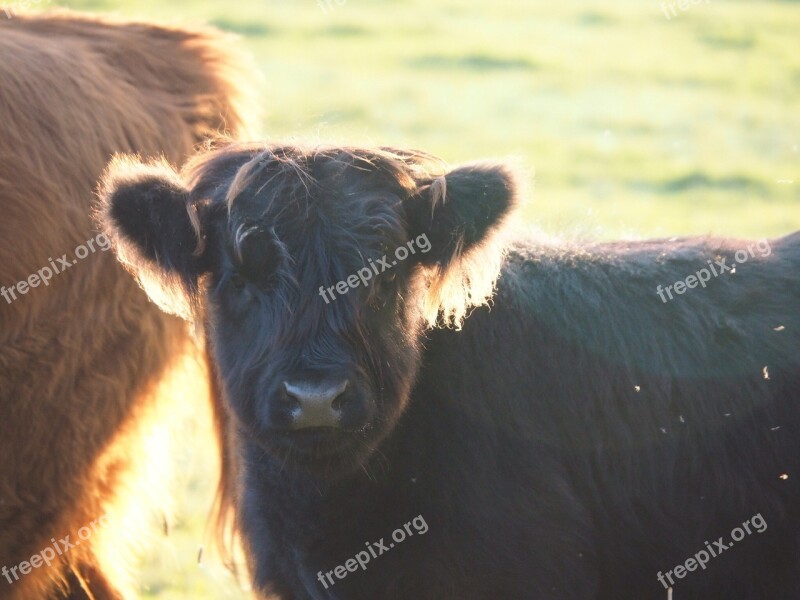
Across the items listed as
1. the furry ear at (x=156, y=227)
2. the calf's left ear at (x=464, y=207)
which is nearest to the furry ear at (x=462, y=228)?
the calf's left ear at (x=464, y=207)

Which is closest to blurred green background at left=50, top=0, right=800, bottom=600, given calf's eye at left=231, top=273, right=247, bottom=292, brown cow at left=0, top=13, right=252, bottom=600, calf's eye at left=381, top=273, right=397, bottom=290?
brown cow at left=0, top=13, right=252, bottom=600

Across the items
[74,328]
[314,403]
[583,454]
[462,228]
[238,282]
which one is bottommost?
[583,454]

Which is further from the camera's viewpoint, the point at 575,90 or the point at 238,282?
the point at 575,90

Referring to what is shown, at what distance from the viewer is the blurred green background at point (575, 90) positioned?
12.8 meters

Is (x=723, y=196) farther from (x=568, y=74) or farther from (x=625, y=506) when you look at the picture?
(x=625, y=506)

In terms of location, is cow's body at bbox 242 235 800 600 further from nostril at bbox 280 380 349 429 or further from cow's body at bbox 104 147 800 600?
nostril at bbox 280 380 349 429

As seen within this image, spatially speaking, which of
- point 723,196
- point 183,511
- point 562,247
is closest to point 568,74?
point 723,196

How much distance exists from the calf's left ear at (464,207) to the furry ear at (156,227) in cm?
77

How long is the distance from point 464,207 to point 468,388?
639 mm

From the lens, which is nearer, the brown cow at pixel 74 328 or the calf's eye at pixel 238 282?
the calf's eye at pixel 238 282

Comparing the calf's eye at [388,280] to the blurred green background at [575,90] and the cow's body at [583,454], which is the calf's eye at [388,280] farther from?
the blurred green background at [575,90]

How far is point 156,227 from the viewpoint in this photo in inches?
153

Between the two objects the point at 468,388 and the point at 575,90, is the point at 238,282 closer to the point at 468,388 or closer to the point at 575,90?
the point at 468,388

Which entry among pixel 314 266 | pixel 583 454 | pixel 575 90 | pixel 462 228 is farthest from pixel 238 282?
pixel 575 90
